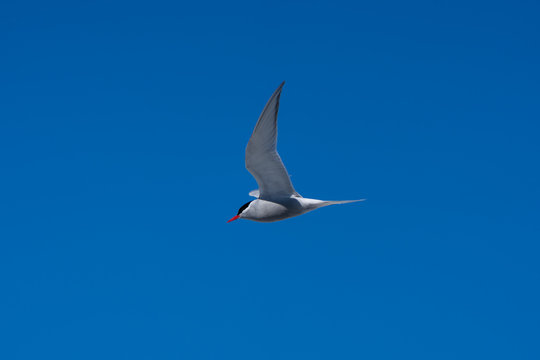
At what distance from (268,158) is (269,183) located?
0.44 metres

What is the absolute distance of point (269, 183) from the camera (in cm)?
508

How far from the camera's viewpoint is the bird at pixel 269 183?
14.6 feet

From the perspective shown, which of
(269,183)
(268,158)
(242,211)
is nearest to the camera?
(268,158)

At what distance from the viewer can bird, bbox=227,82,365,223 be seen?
4.46 metres

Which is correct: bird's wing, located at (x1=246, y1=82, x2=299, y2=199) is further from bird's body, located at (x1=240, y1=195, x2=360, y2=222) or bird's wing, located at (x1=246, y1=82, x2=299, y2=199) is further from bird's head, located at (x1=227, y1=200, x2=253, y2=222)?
bird's head, located at (x1=227, y1=200, x2=253, y2=222)

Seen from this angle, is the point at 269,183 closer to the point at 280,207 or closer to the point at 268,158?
the point at 280,207

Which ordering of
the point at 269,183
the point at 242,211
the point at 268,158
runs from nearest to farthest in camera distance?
the point at 268,158
the point at 269,183
the point at 242,211

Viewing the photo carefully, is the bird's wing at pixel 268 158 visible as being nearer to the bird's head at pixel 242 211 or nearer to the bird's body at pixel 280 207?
the bird's body at pixel 280 207

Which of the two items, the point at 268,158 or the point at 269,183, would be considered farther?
the point at 269,183

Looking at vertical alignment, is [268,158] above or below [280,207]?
above

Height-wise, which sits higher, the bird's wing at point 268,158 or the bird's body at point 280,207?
the bird's wing at point 268,158

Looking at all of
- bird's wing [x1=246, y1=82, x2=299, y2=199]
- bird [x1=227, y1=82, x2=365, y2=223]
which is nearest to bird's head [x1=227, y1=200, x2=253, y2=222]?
bird [x1=227, y1=82, x2=365, y2=223]

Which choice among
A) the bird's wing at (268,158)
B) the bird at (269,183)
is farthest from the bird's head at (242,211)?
the bird's wing at (268,158)

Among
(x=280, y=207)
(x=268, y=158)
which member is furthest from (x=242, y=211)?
(x=268, y=158)
